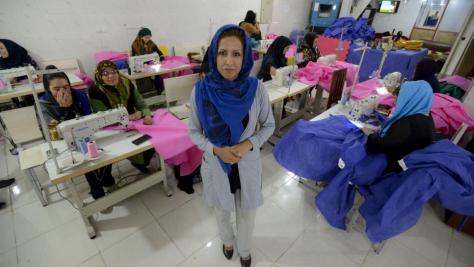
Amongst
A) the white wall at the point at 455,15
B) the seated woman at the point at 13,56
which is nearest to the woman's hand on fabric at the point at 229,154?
the seated woman at the point at 13,56

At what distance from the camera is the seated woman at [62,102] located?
1756 millimetres

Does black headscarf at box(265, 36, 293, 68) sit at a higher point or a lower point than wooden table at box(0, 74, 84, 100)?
higher

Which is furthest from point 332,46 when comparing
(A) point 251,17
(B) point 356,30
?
(A) point 251,17

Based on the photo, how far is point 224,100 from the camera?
115cm

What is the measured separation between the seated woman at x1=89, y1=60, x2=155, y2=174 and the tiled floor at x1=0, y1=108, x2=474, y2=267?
87 cm

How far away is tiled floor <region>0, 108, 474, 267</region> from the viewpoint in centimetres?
178

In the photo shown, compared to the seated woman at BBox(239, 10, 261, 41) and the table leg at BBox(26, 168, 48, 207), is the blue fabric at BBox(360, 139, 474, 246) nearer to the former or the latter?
the table leg at BBox(26, 168, 48, 207)

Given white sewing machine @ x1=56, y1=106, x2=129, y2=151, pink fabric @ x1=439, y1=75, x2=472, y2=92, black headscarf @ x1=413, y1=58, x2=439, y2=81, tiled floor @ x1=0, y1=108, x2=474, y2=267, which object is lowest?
tiled floor @ x1=0, y1=108, x2=474, y2=267

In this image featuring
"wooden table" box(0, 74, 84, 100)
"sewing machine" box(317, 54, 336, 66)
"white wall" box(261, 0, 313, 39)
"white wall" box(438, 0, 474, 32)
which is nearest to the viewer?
"wooden table" box(0, 74, 84, 100)

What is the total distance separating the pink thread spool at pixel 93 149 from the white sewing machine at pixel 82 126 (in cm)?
12

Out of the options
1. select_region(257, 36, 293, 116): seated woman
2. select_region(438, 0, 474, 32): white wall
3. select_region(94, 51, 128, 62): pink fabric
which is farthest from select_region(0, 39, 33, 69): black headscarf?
select_region(438, 0, 474, 32): white wall

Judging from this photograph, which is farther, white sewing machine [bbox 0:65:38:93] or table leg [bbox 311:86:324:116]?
table leg [bbox 311:86:324:116]

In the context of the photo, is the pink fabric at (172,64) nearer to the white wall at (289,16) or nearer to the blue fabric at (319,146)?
the blue fabric at (319,146)

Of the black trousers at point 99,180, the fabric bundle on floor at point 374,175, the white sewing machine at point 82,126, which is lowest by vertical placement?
the black trousers at point 99,180
